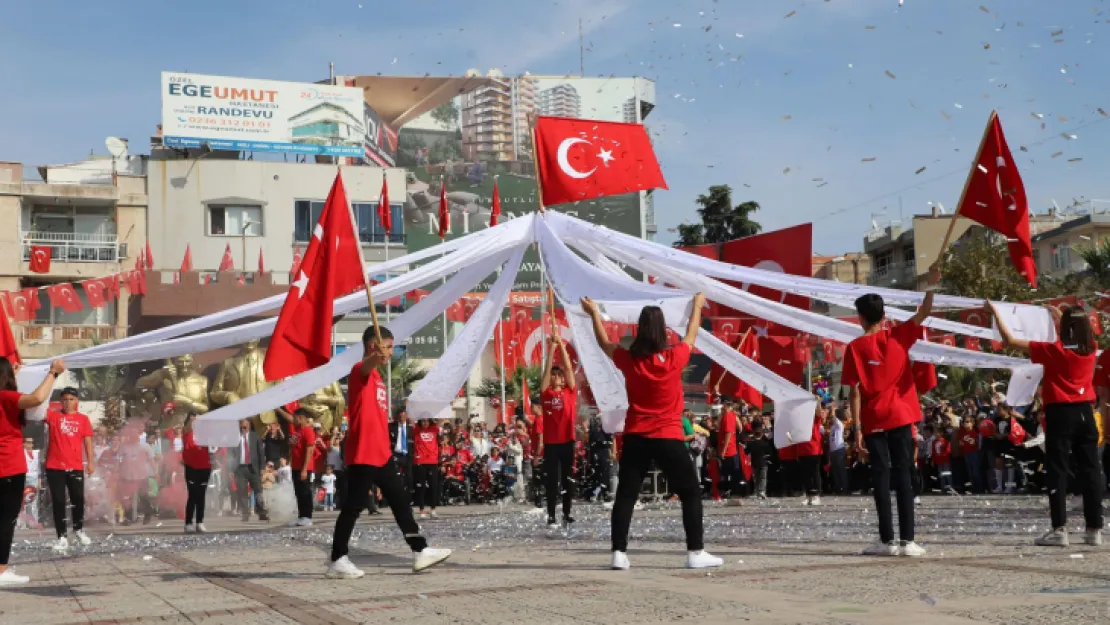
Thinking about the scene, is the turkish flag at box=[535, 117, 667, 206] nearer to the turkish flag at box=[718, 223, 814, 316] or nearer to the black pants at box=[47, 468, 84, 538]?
the turkish flag at box=[718, 223, 814, 316]

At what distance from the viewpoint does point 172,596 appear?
787 centimetres

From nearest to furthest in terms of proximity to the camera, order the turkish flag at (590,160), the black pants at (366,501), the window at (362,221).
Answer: the black pants at (366,501) < the turkish flag at (590,160) < the window at (362,221)

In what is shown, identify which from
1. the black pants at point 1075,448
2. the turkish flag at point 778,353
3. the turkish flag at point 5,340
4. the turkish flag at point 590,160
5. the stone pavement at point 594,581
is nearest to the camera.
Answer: the stone pavement at point 594,581

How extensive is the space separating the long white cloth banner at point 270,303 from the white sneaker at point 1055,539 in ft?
20.2

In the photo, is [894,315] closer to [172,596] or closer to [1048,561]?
[1048,561]

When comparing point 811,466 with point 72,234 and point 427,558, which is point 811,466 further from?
point 72,234

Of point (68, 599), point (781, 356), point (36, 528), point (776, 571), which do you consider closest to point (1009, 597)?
point (776, 571)

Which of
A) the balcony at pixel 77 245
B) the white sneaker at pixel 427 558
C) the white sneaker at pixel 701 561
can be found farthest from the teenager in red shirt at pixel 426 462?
the balcony at pixel 77 245

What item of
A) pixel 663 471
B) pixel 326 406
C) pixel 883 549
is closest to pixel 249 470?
pixel 326 406

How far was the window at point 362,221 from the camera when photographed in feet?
177

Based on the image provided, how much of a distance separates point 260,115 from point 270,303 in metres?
43.4

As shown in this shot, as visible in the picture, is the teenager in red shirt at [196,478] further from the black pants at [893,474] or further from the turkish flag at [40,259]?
the turkish flag at [40,259]

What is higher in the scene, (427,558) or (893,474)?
(893,474)

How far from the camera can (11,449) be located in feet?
29.9
